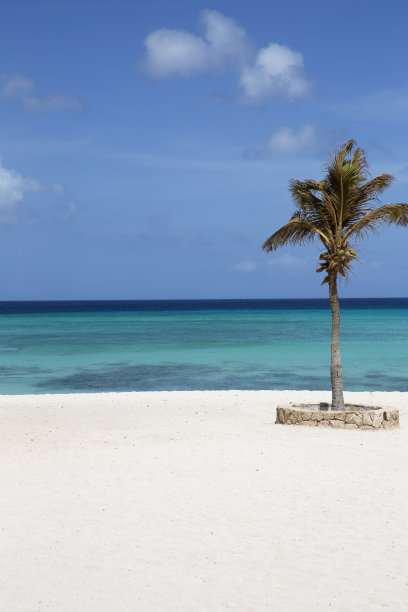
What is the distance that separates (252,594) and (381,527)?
7.72 ft

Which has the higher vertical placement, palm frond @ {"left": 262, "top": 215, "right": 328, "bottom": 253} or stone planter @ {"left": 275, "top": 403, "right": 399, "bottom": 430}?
palm frond @ {"left": 262, "top": 215, "right": 328, "bottom": 253}

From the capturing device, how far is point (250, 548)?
6.95 meters

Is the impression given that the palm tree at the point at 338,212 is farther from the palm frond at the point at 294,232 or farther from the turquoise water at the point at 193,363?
the turquoise water at the point at 193,363

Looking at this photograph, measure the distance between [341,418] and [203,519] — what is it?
6863mm

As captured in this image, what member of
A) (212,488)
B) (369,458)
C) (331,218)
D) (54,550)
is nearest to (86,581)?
(54,550)

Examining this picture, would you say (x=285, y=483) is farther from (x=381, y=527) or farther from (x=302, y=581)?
(x=302, y=581)

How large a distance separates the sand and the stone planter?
361 millimetres

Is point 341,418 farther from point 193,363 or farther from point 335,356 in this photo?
point 193,363

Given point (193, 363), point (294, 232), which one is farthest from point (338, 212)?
point (193, 363)

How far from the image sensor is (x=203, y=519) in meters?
7.88

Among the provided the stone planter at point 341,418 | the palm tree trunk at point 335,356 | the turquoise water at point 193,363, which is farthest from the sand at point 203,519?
the turquoise water at point 193,363

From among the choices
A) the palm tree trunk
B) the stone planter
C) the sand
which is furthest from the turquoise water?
the sand

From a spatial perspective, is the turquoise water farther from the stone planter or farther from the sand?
the sand

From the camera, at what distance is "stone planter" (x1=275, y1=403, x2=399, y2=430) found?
45.6 ft
